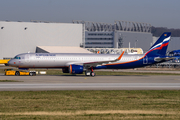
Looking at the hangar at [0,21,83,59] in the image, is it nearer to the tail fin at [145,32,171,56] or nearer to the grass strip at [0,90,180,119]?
the tail fin at [145,32,171,56]

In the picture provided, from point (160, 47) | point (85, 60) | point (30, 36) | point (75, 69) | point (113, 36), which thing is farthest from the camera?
point (113, 36)

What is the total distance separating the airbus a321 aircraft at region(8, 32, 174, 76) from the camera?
1820 inches

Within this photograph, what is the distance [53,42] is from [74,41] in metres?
8.19

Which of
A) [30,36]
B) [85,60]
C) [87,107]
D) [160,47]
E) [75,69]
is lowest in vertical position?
[87,107]

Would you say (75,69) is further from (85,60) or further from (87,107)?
(87,107)

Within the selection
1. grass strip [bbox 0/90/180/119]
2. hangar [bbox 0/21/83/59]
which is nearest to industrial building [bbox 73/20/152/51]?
hangar [bbox 0/21/83/59]

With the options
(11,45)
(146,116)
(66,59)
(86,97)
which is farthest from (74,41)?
(146,116)

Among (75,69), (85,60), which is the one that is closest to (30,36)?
(85,60)

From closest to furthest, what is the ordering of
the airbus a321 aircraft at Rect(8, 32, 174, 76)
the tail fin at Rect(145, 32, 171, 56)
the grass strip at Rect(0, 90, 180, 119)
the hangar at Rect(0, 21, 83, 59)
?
the grass strip at Rect(0, 90, 180, 119) < the airbus a321 aircraft at Rect(8, 32, 174, 76) < the tail fin at Rect(145, 32, 171, 56) < the hangar at Rect(0, 21, 83, 59)

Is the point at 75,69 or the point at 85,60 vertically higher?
the point at 85,60

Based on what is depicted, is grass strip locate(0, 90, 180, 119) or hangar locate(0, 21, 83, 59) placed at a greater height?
hangar locate(0, 21, 83, 59)

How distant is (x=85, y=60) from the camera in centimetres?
4866

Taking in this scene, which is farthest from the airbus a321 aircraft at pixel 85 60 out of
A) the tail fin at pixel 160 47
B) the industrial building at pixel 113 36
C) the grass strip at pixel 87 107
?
the industrial building at pixel 113 36

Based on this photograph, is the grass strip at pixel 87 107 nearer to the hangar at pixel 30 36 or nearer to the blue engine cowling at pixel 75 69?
the blue engine cowling at pixel 75 69
